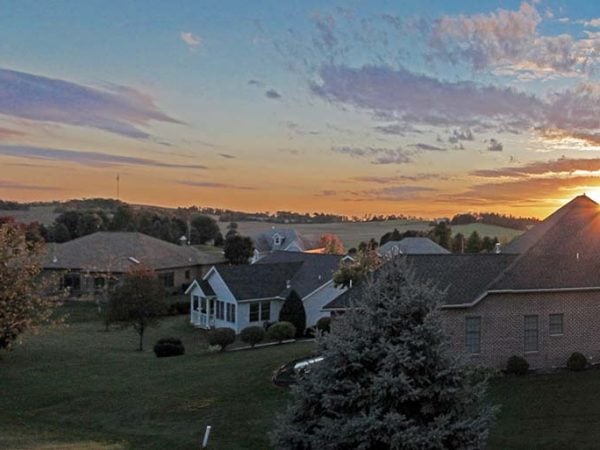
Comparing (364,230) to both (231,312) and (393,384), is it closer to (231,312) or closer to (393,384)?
(231,312)

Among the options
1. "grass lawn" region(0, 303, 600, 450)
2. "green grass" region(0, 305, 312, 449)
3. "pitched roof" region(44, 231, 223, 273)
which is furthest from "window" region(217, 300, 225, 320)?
"pitched roof" region(44, 231, 223, 273)

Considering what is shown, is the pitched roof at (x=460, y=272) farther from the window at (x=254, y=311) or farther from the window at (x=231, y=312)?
the window at (x=231, y=312)

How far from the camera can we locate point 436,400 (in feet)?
38.3

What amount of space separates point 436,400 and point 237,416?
11.4 m

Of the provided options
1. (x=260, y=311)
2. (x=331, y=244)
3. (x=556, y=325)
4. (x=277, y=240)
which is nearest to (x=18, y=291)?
(x=260, y=311)

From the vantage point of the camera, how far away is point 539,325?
89.4 ft

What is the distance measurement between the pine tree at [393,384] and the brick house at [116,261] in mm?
50075

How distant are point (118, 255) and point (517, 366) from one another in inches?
1874

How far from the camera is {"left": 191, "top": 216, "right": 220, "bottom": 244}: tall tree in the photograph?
104 metres

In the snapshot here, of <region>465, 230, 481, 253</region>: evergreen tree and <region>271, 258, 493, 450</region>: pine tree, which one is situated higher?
<region>465, 230, 481, 253</region>: evergreen tree

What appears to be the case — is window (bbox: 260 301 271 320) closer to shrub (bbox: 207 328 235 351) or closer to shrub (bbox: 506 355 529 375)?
shrub (bbox: 207 328 235 351)

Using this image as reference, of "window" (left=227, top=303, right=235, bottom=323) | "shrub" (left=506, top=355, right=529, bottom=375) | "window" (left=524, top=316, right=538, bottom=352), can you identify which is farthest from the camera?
"window" (left=227, top=303, right=235, bottom=323)

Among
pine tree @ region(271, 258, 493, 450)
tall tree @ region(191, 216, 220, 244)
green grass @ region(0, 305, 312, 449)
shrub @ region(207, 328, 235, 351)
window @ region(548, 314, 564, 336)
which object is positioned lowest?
green grass @ region(0, 305, 312, 449)

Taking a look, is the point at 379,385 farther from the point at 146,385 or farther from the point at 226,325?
the point at 226,325
